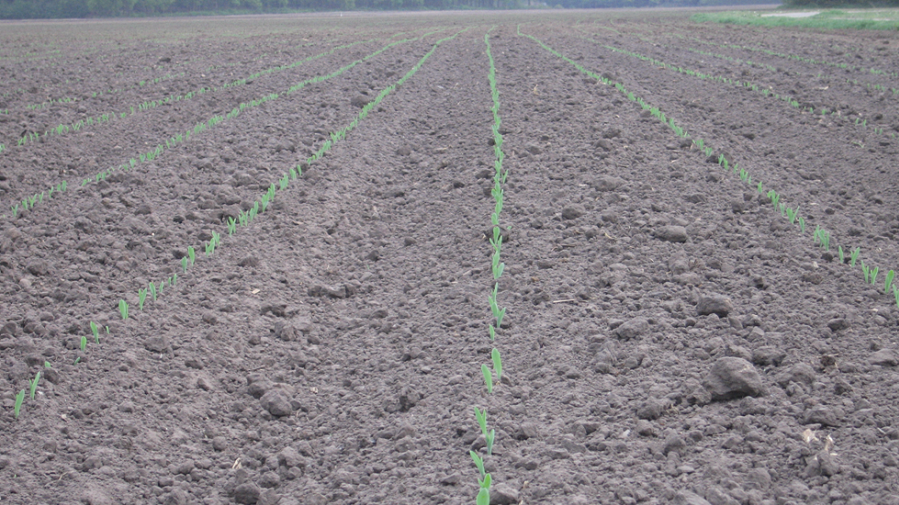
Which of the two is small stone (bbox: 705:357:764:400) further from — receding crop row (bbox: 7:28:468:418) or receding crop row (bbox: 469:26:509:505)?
receding crop row (bbox: 7:28:468:418)

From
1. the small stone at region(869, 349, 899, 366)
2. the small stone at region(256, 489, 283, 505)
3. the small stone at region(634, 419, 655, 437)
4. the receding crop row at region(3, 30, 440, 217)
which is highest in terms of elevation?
the receding crop row at region(3, 30, 440, 217)

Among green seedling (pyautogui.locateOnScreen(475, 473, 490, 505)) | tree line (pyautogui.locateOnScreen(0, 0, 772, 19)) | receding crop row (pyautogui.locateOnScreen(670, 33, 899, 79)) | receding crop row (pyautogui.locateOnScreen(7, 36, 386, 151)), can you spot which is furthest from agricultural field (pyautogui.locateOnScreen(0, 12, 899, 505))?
tree line (pyautogui.locateOnScreen(0, 0, 772, 19))

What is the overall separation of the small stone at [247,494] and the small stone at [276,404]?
1.73ft

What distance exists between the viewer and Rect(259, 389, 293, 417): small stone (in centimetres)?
294

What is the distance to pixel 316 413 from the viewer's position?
2.96 meters

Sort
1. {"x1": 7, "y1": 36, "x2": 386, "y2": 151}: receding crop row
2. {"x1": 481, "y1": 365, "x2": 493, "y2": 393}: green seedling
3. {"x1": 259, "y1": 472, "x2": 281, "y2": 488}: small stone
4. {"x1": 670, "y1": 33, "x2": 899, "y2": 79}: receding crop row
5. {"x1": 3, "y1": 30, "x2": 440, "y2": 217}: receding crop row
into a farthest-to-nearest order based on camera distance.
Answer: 1. {"x1": 670, "y1": 33, "x2": 899, "y2": 79}: receding crop row
2. {"x1": 7, "y1": 36, "x2": 386, "y2": 151}: receding crop row
3. {"x1": 3, "y1": 30, "x2": 440, "y2": 217}: receding crop row
4. {"x1": 481, "y1": 365, "x2": 493, "y2": 393}: green seedling
5. {"x1": 259, "y1": 472, "x2": 281, "y2": 488}: small stone

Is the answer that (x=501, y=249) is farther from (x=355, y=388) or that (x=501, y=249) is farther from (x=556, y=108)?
(x=556, y=108)

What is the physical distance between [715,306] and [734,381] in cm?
76

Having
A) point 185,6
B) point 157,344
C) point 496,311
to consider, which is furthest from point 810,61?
point 185,6

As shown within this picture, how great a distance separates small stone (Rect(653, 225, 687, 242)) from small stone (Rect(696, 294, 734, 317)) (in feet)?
3.13

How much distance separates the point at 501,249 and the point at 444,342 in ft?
3.69

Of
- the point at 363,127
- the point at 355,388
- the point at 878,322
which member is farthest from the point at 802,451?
the point at 363,127

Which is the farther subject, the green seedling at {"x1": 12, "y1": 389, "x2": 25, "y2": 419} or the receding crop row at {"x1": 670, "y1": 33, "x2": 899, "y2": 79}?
the receding crop row at {"x1": 670, "y1": 33, "x2": 899, "y2": 79}

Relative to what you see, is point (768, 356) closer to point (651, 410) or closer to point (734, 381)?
point (734, 381)
